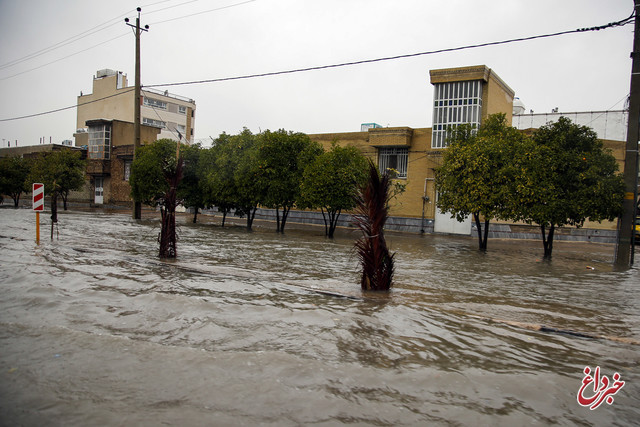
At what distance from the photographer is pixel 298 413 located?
3.63 meters

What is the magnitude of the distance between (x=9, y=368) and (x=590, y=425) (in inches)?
209

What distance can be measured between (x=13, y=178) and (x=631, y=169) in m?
48.9

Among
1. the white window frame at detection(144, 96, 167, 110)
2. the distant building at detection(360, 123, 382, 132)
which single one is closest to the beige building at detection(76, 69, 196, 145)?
the white window frame at detection(144, 96, 167, 110)

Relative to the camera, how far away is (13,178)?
42625 millimetres

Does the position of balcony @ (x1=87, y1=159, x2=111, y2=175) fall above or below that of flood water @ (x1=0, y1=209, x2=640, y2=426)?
above

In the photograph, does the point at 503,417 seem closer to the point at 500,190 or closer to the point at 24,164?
the point at 500,190

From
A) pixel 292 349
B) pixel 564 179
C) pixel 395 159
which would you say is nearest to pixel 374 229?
pixel 292 349

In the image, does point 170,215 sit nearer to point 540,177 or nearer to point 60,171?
point 540,177

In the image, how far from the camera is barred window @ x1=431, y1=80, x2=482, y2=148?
98.0ft

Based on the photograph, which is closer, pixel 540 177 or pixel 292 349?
pixel 292 349

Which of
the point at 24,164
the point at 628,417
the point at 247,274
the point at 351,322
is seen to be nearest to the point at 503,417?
the point at 628,417

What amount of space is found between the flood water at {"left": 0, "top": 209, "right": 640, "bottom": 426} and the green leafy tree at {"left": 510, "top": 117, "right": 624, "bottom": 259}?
24.2 ft

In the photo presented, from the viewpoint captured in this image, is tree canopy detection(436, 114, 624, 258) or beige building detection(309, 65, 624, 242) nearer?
tree canopy detection(436, 114, 624, 258)

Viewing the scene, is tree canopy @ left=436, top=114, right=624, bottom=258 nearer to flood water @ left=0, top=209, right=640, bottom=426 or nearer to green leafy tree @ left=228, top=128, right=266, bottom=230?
flood water @ left=0, top=209, right=640, bottom=426
